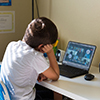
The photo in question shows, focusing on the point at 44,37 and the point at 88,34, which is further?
the point at 88,34

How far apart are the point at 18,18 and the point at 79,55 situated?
913 millimetres

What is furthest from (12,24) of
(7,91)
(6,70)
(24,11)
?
(7,91)

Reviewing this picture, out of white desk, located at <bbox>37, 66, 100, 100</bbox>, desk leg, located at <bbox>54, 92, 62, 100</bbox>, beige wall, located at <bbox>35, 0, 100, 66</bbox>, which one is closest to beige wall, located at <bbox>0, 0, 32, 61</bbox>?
beige wall, located at <bbox>35, 0, 100, 66</bbox>

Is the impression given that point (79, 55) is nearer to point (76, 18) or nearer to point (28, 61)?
point (76, 18)

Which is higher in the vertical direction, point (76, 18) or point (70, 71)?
point (76, 18)

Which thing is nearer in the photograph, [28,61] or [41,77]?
[28,61]

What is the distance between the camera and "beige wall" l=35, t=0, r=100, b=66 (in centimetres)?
208

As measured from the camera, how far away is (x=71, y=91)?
149 cm

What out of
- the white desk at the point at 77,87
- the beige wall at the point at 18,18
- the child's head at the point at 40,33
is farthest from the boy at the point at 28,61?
the beige wall at the point at 18,18

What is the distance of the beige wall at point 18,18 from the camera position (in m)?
2.45

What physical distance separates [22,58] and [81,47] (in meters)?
0.69

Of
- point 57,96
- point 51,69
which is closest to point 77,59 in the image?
point 57,96

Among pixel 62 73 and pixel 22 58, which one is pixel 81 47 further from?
pixel 22 58

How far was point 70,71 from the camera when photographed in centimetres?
191
